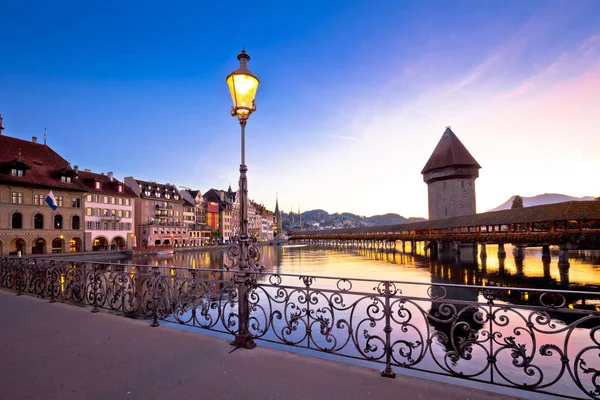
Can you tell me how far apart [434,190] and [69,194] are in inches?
2230

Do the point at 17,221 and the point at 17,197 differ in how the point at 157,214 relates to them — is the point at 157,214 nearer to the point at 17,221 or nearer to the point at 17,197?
the point at 17,221

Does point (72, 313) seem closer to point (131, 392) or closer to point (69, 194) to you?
point (131, 392)

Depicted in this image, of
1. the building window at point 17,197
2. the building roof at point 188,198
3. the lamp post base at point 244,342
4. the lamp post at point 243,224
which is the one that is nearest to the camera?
the lamp post base at point 244,342

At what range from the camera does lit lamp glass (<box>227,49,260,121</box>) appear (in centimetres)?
535

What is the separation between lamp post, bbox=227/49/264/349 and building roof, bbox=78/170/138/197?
48768 millimetres

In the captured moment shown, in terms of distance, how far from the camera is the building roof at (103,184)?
156ft

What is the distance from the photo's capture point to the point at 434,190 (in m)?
56.8

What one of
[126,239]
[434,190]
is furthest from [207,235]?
[434,190]

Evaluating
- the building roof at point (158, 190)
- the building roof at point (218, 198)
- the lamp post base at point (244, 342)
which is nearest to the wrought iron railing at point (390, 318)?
the lamp post base at point (244, 342)

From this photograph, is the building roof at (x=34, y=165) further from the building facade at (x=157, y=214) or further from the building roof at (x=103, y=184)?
the building facade at (x=157, y=214)

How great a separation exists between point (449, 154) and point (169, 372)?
58173 mm

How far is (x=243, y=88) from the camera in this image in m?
5.40

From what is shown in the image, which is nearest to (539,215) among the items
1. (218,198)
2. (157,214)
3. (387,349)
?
(387,349)

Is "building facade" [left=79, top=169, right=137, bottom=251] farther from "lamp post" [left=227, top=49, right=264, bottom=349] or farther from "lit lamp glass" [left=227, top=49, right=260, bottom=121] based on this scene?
"lit lamp glass" [left=227, top=49, right=260, bottom=121]
